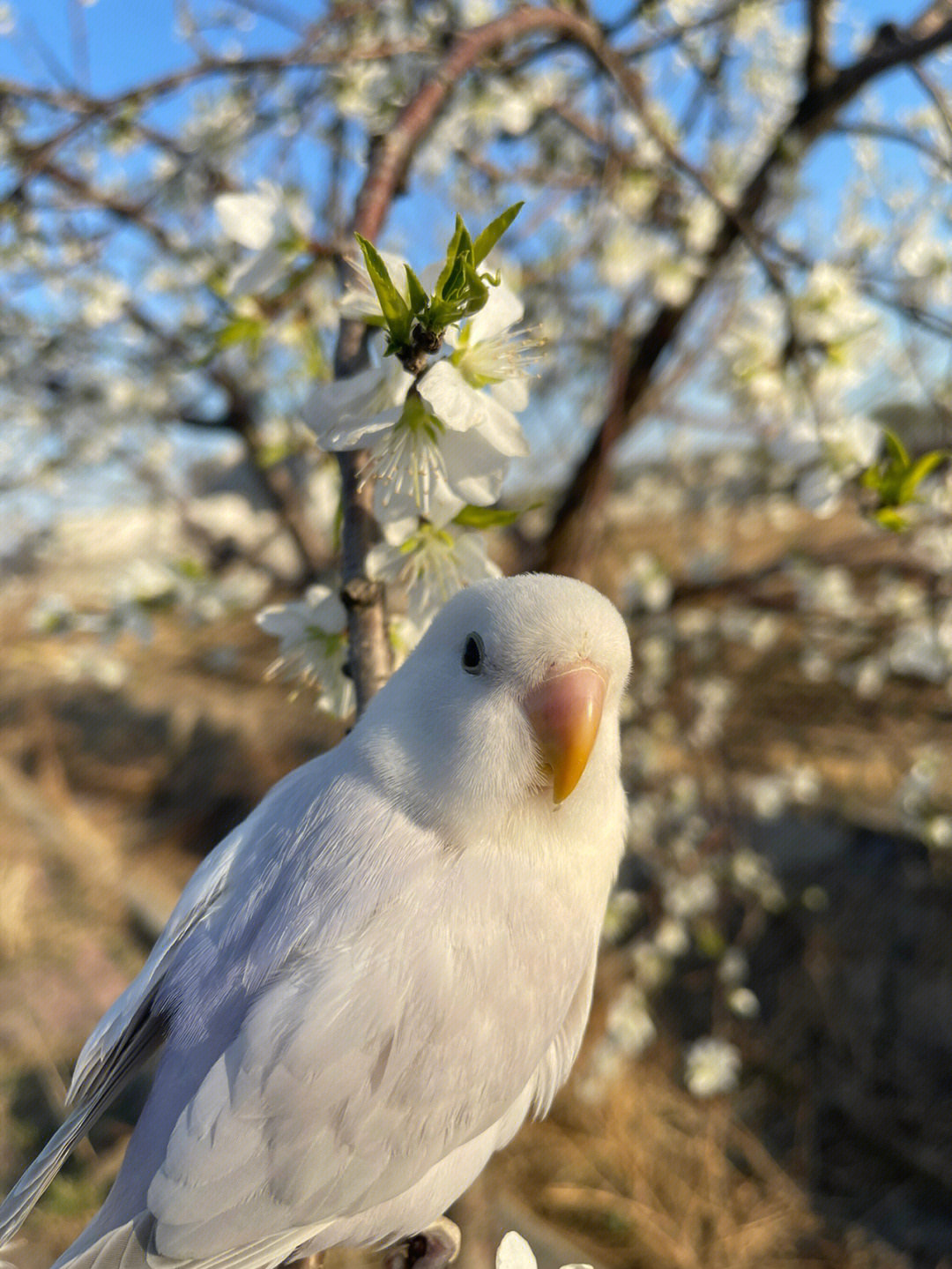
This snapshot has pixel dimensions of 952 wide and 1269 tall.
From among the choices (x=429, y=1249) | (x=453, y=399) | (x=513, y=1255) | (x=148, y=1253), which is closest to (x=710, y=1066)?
(x=429, y=1249)

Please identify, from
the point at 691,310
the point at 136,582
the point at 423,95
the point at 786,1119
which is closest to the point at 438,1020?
the point at 423,95

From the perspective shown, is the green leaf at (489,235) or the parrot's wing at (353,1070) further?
the parrot's wing at (353,1070)

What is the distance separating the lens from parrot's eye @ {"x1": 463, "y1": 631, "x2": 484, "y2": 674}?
744 mm

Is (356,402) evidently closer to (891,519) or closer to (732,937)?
(891,519)

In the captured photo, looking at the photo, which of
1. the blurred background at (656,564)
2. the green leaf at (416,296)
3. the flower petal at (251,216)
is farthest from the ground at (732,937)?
the green leaf at (416,296)

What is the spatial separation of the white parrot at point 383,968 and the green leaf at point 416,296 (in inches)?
9.9

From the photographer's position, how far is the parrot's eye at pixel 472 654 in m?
0.74

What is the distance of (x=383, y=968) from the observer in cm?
72

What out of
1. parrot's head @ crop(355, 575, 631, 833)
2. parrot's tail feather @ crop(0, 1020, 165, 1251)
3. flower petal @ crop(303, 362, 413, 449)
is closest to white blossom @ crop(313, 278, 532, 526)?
flower petal @ crop(303, 362, 413, 449)

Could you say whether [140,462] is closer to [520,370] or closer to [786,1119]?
[520,370]

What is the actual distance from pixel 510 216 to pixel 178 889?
152 inches

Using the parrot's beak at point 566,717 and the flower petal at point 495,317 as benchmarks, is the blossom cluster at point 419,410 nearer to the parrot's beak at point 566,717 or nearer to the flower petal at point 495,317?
the flower petal at point 495,317

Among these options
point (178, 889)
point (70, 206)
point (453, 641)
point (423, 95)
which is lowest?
point (178, 889)

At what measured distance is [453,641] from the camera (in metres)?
0.76
